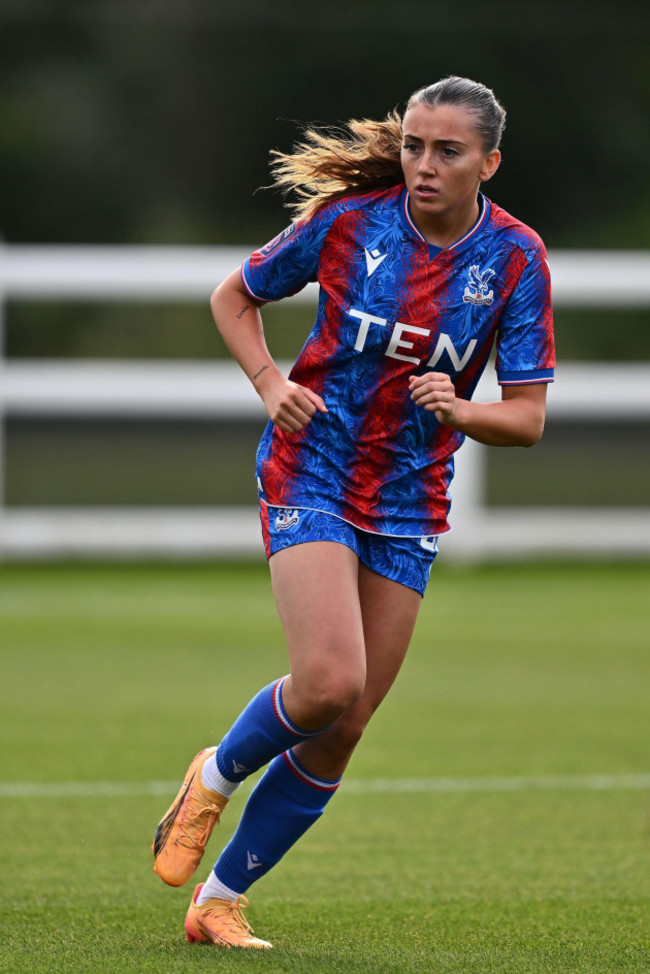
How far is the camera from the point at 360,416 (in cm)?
415

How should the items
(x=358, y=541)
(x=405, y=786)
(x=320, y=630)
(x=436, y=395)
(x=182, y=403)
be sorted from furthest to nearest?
(x=182, y=403), (x=405, y=786), (x=358, y=541), (x=320, y=630), (x=436, y=395)

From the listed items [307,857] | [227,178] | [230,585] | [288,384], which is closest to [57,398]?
[230,585]

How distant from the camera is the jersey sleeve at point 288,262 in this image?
164 inches

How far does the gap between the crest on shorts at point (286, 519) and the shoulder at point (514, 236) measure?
34.7 inches

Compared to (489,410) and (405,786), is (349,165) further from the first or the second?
(405,786)

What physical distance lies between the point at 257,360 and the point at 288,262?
273mm

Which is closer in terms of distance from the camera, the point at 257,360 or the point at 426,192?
the point at 426,192

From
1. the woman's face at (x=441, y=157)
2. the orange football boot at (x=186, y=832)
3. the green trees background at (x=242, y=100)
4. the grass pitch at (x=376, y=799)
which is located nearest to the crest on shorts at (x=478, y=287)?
the woman's face at (x=441, y=157)

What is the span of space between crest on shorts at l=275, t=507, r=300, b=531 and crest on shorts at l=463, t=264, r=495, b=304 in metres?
0.70

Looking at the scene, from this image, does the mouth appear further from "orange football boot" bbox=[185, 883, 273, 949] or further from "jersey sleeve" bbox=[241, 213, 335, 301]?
"orange football boot" bbox=[185, 883, 273, 949]

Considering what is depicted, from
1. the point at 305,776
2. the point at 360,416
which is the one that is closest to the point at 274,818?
the point at 305,776

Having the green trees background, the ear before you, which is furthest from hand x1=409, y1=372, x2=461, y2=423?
the green trees background

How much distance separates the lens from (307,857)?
529cm

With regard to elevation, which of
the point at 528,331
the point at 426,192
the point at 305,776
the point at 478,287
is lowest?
the point at 305,776
